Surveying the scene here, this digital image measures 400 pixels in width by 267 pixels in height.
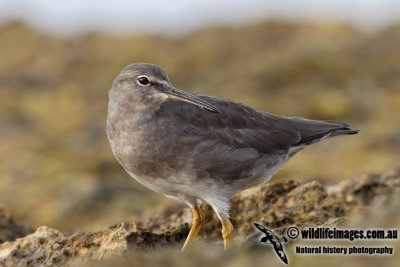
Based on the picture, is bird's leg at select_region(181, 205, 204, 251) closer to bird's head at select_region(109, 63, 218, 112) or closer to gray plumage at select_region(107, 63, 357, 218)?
gray plumage at select_region(107, 63, 357, 218)

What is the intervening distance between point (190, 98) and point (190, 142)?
54 centimetres

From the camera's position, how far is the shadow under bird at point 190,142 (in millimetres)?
9000

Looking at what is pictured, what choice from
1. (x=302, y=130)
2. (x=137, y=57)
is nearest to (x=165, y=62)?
(x=137, y=57)

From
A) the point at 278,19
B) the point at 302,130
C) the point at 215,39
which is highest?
the point at 278,19

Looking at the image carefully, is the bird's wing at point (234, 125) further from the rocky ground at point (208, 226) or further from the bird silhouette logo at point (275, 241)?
the bird silhouette logo at point (275, 241)

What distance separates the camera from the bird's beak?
30.9 feet

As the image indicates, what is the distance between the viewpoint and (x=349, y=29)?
110 feet

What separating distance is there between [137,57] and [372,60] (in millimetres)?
8332

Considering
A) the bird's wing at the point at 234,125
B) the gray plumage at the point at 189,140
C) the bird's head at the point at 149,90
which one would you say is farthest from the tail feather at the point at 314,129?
the bird's head at the point at 149,90

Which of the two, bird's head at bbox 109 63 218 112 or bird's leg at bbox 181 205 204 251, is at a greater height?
bird's head at bbox 109 63 218 112

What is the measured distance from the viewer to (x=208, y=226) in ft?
32.4

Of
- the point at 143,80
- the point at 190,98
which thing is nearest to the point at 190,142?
the point at 190,98

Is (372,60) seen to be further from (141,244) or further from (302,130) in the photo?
(141,244)

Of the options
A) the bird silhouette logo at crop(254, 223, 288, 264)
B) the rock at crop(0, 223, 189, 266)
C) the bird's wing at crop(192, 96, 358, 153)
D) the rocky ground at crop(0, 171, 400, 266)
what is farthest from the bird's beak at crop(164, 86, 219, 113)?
the bird silhouette logo at crop(254, 223, 288, 264)
